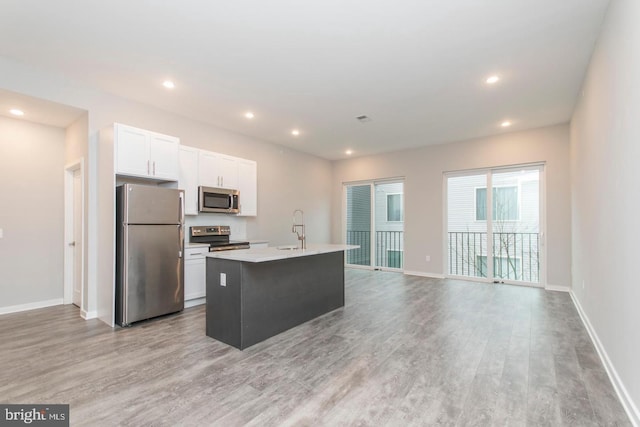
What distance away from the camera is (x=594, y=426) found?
71.1 inches

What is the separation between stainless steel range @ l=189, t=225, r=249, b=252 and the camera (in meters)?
4.64

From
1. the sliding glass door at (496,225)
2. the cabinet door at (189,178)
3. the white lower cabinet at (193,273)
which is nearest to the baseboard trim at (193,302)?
the white lower cabinet at (193,273)

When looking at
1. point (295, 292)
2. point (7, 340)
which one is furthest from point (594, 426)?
point (7, 340)

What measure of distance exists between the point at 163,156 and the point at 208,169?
91 cm

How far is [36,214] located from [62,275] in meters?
0.95

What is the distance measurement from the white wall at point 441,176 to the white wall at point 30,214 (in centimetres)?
574

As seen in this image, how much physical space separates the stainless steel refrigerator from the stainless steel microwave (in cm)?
70

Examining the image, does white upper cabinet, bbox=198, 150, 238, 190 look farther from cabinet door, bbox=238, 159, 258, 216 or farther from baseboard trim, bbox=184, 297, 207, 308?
baseboard trim, bbox=184, 297, 207, 308

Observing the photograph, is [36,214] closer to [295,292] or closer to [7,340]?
[7,340]

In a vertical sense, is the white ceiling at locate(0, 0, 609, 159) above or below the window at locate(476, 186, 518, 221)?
above

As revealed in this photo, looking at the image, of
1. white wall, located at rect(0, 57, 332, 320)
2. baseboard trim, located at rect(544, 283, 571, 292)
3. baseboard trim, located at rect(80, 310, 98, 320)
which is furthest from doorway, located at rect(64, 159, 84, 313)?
baseboard trim, located at rect(544, 283, 571, 292)

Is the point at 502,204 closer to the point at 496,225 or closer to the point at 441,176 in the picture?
the point at 496,225

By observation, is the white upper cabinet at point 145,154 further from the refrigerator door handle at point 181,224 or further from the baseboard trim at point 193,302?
the baseboard trim at point 193,302

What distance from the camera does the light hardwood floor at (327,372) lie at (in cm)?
192
